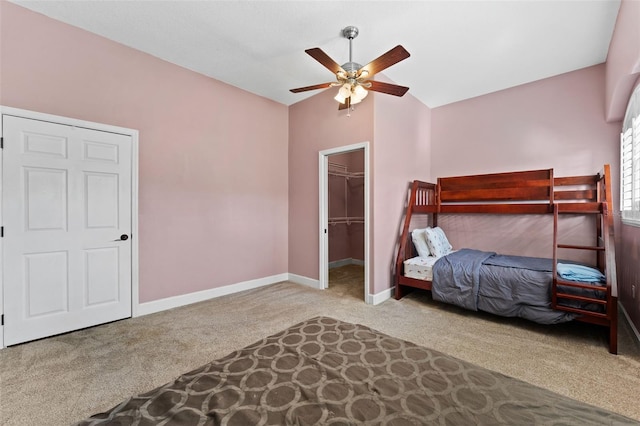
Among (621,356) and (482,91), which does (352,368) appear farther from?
(482,91)

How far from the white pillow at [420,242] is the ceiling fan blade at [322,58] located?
8.11ft

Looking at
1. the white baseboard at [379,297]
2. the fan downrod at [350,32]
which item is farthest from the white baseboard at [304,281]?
the fan downrod at [350,32]

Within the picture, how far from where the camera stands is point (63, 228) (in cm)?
269

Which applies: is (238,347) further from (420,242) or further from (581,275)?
(581,275)

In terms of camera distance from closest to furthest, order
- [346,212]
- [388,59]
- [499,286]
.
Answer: [388,59] < [499,286] < [346,212]

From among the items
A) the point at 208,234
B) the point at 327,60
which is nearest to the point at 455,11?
the point at 327,60

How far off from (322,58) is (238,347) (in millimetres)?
2639

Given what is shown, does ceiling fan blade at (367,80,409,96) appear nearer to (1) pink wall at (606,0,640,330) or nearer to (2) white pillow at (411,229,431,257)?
(1) pink wall at (606,0,640,330)

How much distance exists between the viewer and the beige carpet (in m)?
1.81

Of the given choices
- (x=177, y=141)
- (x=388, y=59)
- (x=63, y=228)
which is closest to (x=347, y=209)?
(x=177, y=141)

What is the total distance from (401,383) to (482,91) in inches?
179

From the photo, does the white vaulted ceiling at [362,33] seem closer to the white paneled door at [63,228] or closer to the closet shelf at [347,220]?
the white paneled door at [63,228]

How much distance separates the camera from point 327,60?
94.2 inches

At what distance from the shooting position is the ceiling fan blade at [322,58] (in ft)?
7.35
